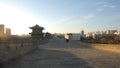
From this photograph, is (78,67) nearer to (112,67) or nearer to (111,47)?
(112,67)

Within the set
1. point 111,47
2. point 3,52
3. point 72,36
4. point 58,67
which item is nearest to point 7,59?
point 3,52

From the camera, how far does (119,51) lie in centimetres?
3186

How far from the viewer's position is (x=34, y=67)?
1509cm

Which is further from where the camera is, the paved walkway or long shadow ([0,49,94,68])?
the paved walkway

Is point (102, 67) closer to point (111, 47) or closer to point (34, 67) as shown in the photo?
point (34, 67)

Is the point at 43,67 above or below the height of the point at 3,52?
below

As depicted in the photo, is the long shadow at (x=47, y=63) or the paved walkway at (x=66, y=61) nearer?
the long shadow at (x=47, y=63)

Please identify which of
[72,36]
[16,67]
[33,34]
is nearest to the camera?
[16,67]

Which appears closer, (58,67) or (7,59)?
(58,67)

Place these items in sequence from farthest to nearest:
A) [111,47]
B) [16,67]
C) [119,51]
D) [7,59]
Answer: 1. [111,47]
2. [119,51]
3. [7,59]
4. [16,67]

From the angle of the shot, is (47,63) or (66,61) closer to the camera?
(47,63)

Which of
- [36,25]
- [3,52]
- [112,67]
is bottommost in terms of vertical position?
[112,67]

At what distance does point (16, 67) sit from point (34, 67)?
1.18 m

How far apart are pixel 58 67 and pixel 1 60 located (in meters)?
3.89
